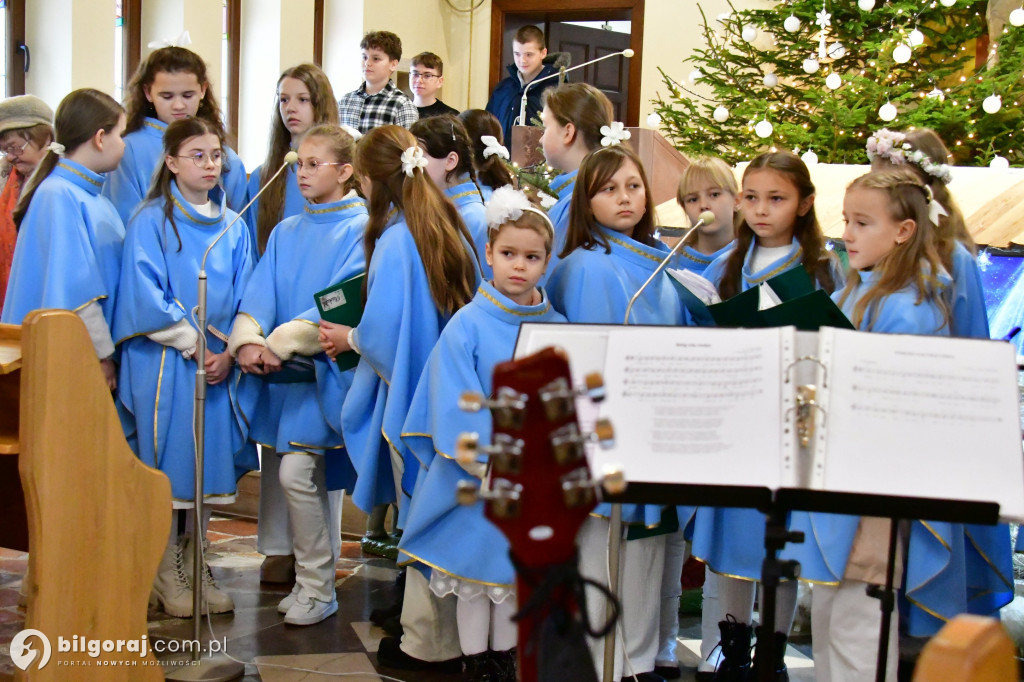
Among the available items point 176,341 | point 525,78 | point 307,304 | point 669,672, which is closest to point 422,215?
point 307,304

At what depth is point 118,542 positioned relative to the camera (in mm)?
2662

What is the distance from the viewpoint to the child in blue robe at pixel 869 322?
2.70m

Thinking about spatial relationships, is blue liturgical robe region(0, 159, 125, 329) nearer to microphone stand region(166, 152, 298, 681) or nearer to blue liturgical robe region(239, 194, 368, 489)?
blue liturgical robe region(239, 194, 368, 489)

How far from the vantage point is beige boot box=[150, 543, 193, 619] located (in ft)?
12.2

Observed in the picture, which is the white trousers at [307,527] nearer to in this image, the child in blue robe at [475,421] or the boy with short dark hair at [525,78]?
the child in blue robe at [475,421]

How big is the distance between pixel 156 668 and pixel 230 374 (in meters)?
1.24

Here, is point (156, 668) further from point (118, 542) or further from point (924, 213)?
point (924, 213)

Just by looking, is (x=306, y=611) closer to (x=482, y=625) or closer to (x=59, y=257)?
(x=482, y=625)

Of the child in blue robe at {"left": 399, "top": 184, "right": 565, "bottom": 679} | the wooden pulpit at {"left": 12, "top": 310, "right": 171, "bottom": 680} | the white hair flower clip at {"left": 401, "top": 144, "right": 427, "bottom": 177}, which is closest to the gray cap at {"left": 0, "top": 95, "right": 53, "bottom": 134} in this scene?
the white hair flower clip at {"left": 401, "top": 144, "right": 427, "bottom": 177}

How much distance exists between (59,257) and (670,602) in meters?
2.18

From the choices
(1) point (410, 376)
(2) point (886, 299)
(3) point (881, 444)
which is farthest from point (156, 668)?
(2) point (886, 299)

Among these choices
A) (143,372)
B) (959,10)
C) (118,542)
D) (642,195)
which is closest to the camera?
(118,542)

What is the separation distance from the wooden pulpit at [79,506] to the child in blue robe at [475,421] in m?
0.71

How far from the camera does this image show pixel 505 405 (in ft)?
4.54
